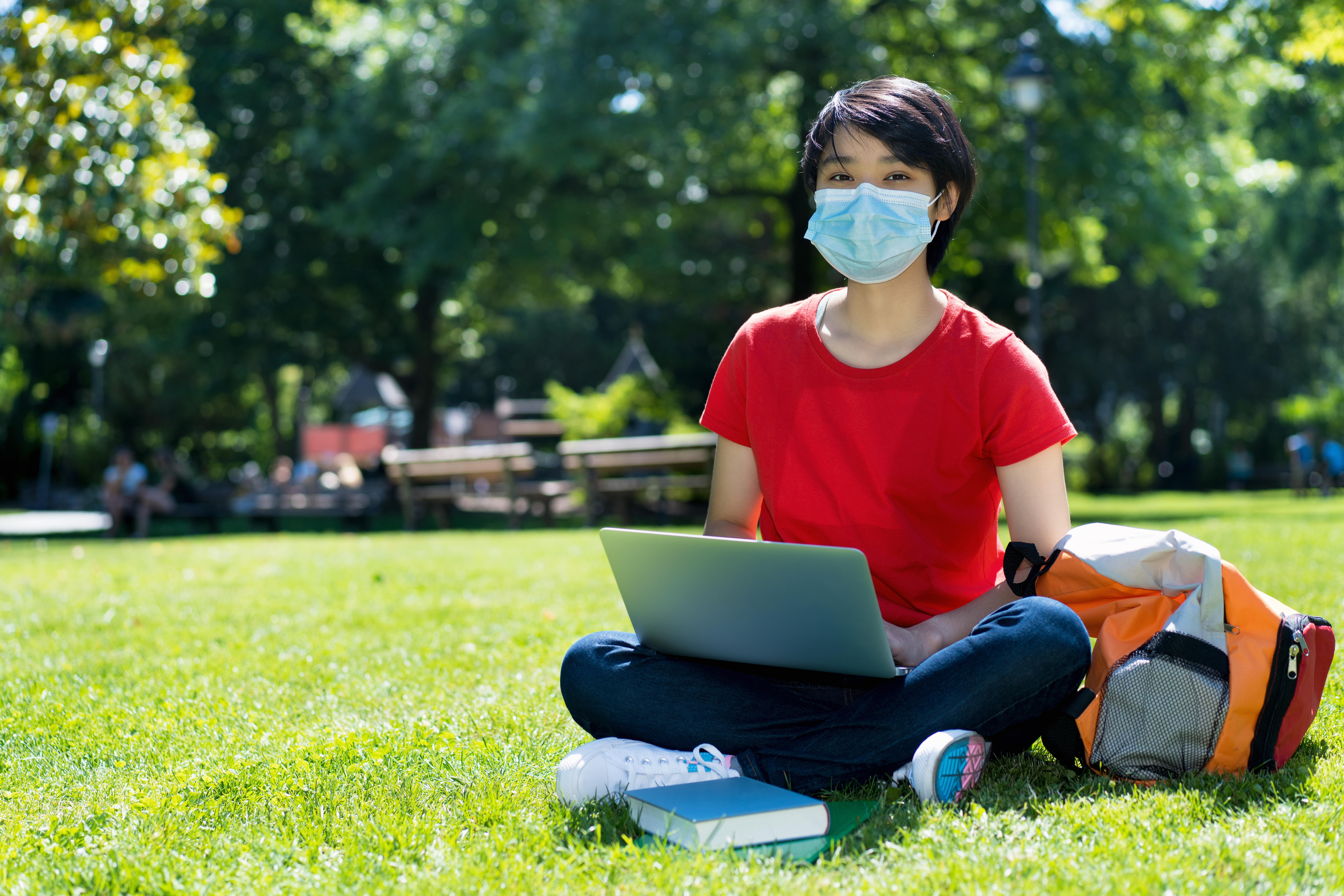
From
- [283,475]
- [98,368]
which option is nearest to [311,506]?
[283,475]

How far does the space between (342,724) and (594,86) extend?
498 inches

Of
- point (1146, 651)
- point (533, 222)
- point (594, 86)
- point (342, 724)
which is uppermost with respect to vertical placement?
point (594, 86)

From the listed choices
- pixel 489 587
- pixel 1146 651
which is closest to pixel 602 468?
pixel 489 587

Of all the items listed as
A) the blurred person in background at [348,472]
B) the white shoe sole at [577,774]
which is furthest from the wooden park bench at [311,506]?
the white shoe sole at [577,774]

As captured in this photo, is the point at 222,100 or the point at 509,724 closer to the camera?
the point at 509,724

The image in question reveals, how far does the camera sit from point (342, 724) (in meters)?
3.88

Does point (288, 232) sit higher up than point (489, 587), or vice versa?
point (288, 232)

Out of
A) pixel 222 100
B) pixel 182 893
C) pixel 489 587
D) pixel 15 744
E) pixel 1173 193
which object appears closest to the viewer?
Answer: pixel 182 893

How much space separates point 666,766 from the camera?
2811mm

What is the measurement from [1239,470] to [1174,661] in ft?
106

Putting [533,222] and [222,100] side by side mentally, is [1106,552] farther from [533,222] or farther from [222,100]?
[222,100]

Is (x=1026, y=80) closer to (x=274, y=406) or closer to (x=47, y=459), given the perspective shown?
(x=47, y=459)

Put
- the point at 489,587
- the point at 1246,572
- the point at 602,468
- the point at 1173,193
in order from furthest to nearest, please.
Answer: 1. the point at 1173,193
2. the point at 602,468
3. the point at 489,587
4. the point at 1246,572

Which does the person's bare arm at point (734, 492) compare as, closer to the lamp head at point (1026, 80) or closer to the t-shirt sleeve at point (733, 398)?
the t-shirt sleeve at point (733, 398)
